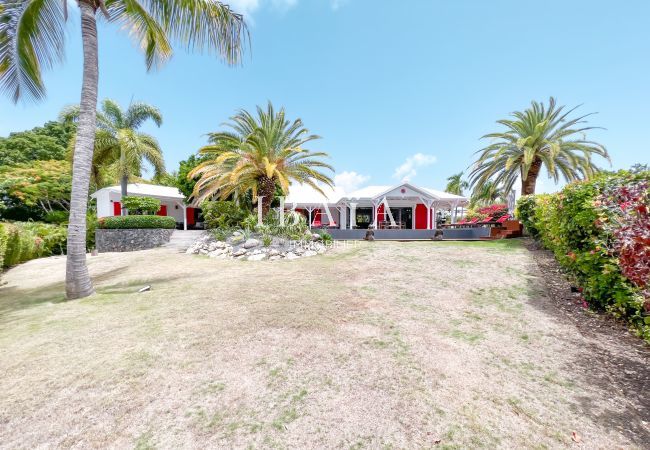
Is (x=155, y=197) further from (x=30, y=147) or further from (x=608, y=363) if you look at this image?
(x=608, y=363)

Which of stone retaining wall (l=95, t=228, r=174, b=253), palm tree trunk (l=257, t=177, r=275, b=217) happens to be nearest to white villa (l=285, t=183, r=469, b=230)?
palm tree trunk (l=257, t=177, r=275, b=217)

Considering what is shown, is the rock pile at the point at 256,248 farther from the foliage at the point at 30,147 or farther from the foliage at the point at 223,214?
the foliage at the point at 30,147

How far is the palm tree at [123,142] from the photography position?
1828 centimetres

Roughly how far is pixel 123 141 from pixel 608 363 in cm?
2332

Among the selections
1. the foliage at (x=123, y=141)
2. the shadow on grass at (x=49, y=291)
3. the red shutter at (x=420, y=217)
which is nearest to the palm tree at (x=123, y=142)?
the foliage at (x=123, y=141)

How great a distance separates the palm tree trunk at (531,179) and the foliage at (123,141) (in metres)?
22.6

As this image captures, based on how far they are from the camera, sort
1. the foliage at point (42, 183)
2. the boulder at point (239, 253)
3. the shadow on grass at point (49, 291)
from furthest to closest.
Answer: the foliage at point (42, 183) → the boulder at point (239, 253) → the shadow on grass at point (49, 291)

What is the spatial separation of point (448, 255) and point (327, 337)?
712 centimetres

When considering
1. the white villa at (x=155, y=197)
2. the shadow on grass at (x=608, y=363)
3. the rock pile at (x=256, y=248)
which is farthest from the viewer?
the white villa at (x=155, y=197)

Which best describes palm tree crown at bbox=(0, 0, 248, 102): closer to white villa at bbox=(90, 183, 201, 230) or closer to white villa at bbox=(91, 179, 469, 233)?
white villa at bbox=(91, 179, 469, 233)

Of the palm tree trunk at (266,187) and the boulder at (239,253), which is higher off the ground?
the palm tree trunk at (266,187)

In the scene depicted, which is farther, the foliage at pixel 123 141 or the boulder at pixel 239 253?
the foliage at pixel 123 141

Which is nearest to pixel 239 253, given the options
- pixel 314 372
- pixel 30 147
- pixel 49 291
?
pixel 49 291

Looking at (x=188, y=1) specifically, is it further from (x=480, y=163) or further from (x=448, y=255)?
(x=480, y=163)
